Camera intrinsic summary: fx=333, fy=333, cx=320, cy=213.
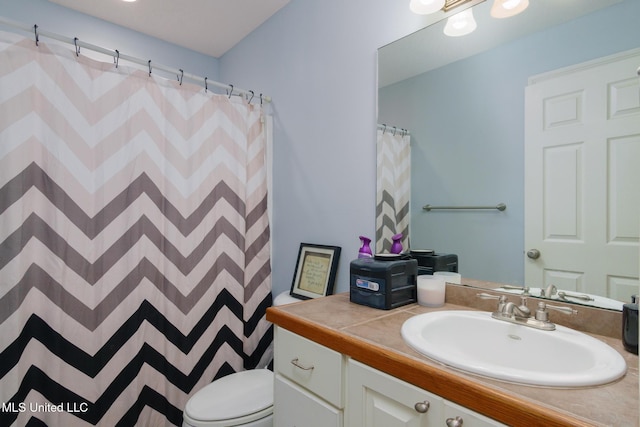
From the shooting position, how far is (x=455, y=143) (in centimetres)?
131

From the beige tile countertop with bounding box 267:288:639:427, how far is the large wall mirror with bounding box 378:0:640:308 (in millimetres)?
365

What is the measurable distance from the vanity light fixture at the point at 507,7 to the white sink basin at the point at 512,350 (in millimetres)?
1036

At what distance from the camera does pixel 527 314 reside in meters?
0.99

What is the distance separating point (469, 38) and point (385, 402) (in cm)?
129

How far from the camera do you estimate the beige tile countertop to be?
58cm

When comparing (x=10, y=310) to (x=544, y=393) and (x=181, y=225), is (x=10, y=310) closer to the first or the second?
(x=181, y=225)

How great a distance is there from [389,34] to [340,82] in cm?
33

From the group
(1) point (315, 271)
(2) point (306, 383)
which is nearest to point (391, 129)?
(1) point (315, 271)

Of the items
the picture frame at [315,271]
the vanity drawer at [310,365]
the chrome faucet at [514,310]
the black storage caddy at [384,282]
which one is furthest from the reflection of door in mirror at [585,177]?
the picture frame at [315,271]

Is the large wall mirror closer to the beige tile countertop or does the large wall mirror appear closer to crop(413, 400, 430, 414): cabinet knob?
the beige tile countertop

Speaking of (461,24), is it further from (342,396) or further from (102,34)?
(102,34)

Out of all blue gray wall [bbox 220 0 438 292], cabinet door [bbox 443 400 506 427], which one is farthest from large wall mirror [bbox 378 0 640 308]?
cabinet door [bbox 443 400 506 427]

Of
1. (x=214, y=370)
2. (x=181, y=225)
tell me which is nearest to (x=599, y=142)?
(x=181, y=225)

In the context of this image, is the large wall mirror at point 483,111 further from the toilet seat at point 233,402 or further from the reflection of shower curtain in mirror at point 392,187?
the toilet seat at point 233,402
